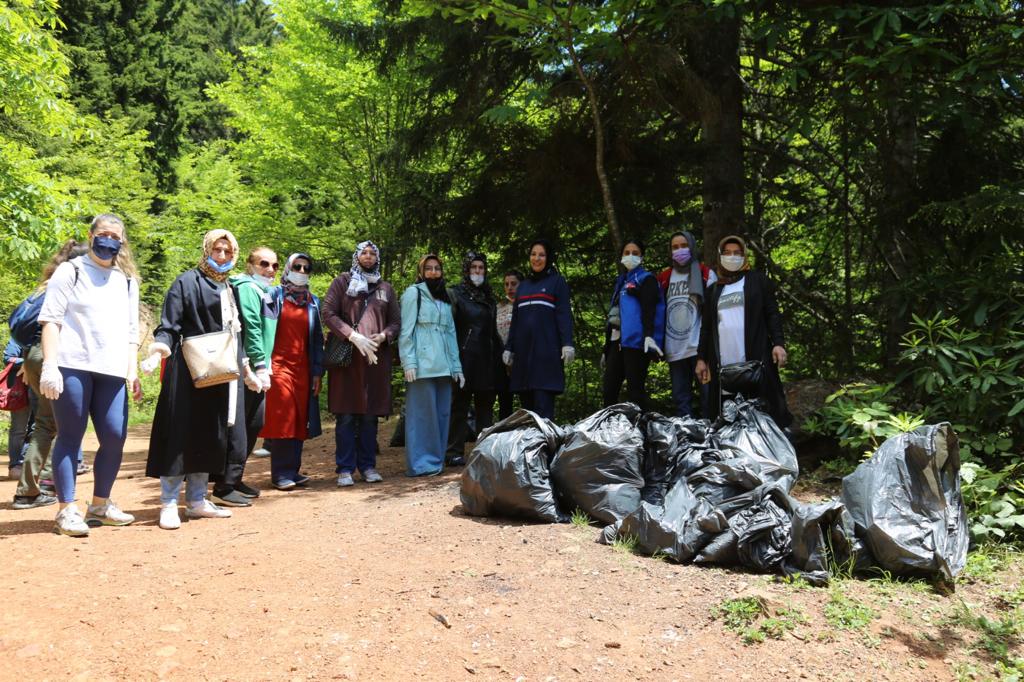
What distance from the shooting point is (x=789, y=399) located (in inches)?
255

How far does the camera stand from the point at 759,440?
4.56 metres

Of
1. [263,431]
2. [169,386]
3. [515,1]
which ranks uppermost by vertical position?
[515,1]

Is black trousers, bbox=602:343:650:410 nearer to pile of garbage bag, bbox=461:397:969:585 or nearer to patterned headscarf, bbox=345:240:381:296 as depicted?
pile of garbage bag, bbox=461:397:969:585

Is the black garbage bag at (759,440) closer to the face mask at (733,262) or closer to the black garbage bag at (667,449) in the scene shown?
the black garbage bag at (667,449)

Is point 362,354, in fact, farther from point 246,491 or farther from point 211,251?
point 211,251

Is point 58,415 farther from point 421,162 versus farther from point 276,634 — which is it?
point 421,162

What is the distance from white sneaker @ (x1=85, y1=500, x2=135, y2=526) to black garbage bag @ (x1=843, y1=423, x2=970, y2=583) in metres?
4.36

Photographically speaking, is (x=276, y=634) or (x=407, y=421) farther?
(x=407, y=421)

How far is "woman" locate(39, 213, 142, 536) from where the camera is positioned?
441 cm

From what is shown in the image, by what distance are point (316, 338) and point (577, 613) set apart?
3.79 meters

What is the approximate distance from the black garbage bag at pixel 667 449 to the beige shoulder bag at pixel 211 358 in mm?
2680

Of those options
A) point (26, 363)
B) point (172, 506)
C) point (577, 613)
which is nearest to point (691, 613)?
point (577, 613)

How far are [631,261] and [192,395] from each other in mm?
3627

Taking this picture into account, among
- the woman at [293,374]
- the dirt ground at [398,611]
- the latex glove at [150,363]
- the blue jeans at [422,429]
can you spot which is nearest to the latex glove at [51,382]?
the latex glove at [150,363]
